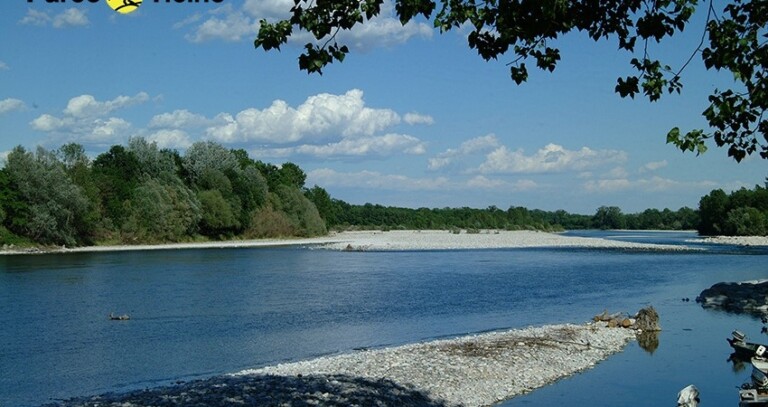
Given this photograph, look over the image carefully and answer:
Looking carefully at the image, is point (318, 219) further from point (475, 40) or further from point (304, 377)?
point (475, 40)

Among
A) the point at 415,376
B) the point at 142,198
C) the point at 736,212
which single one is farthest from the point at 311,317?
the point at 736,212

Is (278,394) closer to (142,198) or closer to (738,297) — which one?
(738,297)

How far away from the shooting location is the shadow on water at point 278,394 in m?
15.4

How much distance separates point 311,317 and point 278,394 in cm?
1764

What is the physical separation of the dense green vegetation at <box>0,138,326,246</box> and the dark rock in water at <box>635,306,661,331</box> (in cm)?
7452

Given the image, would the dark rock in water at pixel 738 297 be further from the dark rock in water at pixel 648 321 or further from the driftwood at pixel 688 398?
the driftwood at pixel 688 398

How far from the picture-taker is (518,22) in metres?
7.31

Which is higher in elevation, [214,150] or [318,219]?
[214,150]

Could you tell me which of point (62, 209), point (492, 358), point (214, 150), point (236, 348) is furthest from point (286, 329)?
point (214, 150)

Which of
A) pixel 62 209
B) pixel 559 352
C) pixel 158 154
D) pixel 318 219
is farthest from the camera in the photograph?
pixel 318 219

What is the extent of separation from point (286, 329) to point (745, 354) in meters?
17.2

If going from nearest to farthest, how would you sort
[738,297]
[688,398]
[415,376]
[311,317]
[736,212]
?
[688,398], [415,376], [311,317], [738,297], [736,212]

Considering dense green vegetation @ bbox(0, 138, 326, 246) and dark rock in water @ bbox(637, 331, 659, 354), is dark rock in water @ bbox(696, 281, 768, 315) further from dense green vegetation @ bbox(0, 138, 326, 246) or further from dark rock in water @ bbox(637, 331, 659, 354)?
dense green vegetation @ bbox(0, 138, 326, 246)

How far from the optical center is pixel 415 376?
19203 millimetres
